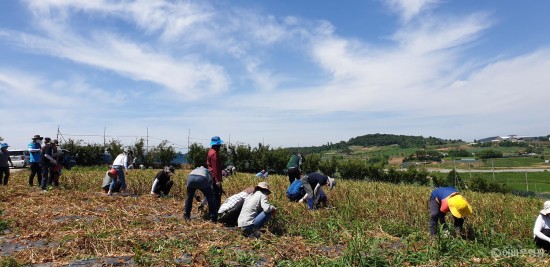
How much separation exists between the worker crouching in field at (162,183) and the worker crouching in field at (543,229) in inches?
307

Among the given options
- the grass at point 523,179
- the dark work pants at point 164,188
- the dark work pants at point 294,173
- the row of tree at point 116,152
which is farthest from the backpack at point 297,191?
the grass at point 523,179

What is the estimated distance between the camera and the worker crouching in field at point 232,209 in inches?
253

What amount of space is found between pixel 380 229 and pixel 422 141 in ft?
435

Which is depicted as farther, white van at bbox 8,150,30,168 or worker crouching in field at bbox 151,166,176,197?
white van at bbox 8,150,30,168

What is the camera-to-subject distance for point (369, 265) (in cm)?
407

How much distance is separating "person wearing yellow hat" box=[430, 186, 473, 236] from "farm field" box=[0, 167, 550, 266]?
1.08 ft

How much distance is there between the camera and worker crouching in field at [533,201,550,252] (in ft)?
18.0

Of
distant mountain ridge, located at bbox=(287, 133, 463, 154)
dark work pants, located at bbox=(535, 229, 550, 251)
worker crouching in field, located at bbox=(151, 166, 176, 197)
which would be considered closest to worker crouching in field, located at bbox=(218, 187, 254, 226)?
worker crouching in field, located at bbox=(151, 166, 176, 197)

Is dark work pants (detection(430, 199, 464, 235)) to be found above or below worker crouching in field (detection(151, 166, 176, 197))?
below

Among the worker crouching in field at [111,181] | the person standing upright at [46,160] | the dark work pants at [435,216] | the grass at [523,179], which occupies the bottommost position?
the grass at [523,179]

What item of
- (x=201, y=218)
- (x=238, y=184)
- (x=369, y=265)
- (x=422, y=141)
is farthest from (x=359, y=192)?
(x=422, y=141)

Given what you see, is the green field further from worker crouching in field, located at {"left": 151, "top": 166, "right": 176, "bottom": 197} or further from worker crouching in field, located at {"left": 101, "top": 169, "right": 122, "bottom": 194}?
worker crouching in field, located at {"left": 101, "top": 169, "right": 122, "bottom": 194}

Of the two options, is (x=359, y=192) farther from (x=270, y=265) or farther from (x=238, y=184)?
(x=270, y=265)

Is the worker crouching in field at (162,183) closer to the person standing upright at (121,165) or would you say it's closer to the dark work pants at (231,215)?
the person standing upright at (121,165)
